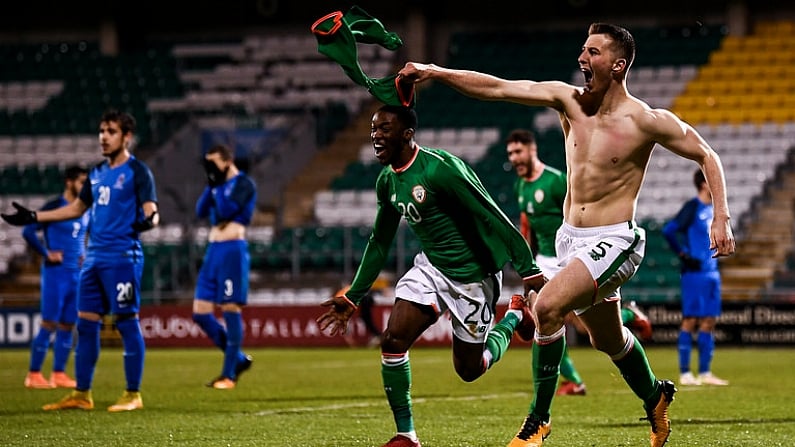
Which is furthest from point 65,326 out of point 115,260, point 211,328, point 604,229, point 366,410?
point 604,229

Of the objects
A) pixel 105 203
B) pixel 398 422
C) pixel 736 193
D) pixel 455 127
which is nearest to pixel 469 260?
pixel 398 422

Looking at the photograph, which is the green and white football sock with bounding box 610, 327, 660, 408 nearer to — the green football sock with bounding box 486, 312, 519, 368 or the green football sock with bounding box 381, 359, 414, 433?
the green football sock with bounding box 486, 312, 519, 368

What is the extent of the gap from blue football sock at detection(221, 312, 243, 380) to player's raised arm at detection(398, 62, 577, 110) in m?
6.98

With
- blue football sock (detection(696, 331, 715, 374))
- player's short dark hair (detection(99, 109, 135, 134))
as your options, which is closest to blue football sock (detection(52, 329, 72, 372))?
player's short dark hair (detection(99, 109, 135, 134))

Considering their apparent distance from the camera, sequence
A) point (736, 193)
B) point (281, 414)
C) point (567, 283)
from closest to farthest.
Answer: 1. point (567, 283)
2. point (281, 414)
3. point (736, 193)

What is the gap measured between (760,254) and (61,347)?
13348 millimetres

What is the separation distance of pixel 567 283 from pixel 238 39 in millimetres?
29264

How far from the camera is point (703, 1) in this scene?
3203 cm

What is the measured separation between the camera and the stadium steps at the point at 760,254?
2233cm

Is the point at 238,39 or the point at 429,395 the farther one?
the point at 238,39

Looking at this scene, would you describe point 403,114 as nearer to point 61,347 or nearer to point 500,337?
point 500,337

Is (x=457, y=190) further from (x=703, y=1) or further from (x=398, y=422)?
(x=703, y=1)

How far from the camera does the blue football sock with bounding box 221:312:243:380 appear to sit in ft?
45.0

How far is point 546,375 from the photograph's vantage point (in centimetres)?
771
